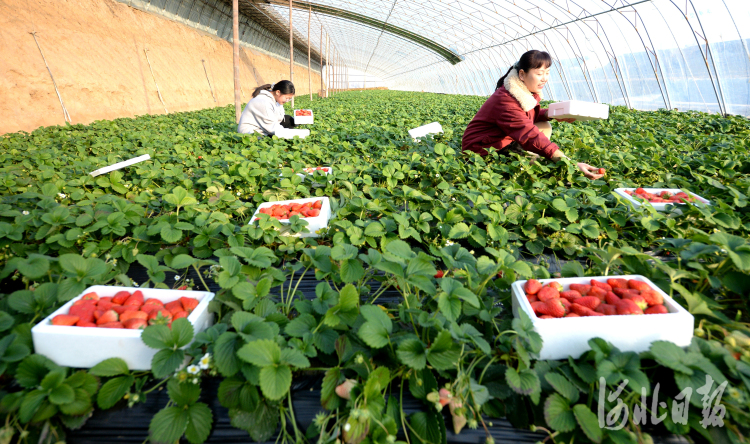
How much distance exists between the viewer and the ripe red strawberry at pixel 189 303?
138 cm

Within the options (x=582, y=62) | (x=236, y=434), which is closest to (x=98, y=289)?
(x=236, y=434)

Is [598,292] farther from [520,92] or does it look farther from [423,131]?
[423,131]

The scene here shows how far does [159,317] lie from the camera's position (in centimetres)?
126

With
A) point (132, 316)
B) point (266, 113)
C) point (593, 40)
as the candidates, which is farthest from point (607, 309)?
point (593, 40)

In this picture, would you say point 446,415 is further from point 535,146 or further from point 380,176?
point 535,146

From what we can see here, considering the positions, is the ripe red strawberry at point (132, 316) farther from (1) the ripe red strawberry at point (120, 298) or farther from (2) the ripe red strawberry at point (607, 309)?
(2) the ripe red strawberry at point (607, 309)

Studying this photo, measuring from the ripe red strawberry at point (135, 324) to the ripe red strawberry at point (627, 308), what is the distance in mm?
1604

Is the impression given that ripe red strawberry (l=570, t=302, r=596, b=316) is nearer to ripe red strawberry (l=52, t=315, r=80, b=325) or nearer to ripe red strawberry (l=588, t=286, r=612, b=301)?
ripe red strawberry (l=588, t=286, r=612, b=301)

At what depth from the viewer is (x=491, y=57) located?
25688mm

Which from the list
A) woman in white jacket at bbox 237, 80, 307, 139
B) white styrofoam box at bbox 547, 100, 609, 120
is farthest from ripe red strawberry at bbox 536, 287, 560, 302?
woman in white jacket at bbox 237, 80, 307, 139

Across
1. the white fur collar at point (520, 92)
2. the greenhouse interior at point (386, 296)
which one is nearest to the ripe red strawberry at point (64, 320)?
the greenhouse interior at point (386, 296)

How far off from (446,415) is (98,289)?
4.60ft

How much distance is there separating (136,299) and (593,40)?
1838 cm

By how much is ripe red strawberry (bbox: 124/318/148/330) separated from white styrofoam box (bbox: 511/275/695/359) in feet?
4.31
